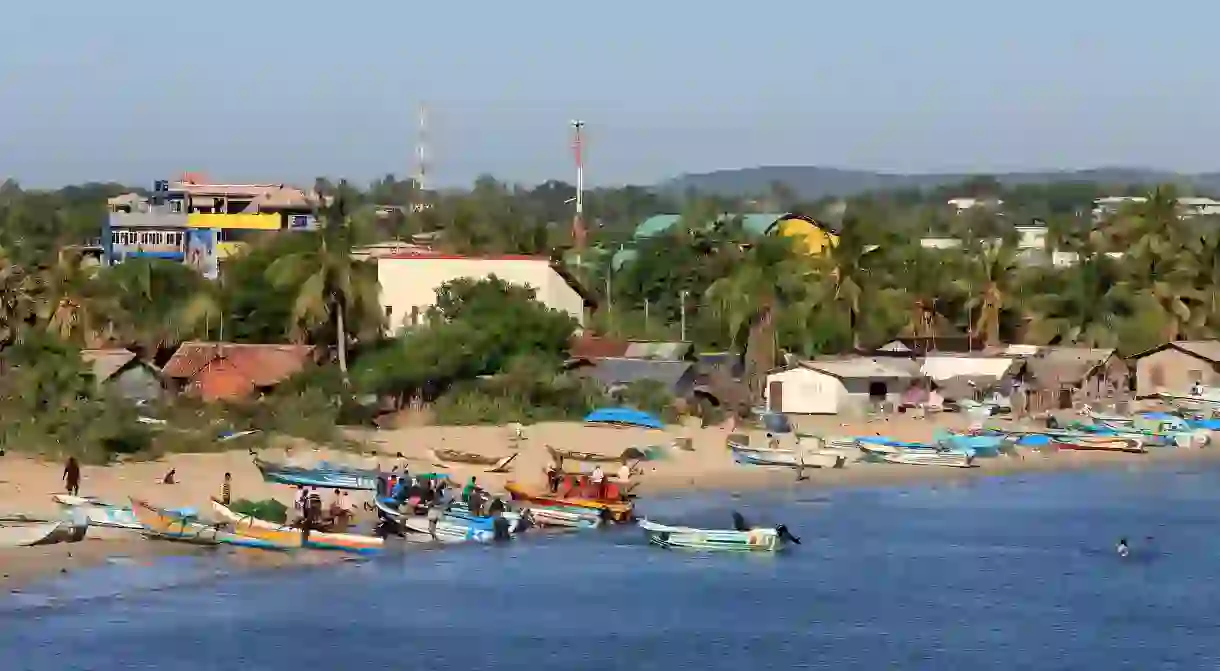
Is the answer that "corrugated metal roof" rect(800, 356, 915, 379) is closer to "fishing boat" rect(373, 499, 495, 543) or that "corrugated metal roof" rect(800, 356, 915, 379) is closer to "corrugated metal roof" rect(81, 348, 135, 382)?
"corrugated metal roof" rect(81, 348, 135, 382)

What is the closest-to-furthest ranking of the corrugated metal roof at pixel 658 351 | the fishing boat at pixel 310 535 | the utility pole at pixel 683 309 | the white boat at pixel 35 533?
1. the white boat at pixel 35 533
2. the fishing boat at pixel 310 535
3. the corrugated metal roof at pixel 658 351
4. the utility pole at pixel 683 309

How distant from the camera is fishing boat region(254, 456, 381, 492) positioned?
45.4 m

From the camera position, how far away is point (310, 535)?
3856 centimetres

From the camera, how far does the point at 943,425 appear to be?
6712 centimetres

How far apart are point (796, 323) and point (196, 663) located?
50.0m

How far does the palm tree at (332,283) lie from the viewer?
62344 mm

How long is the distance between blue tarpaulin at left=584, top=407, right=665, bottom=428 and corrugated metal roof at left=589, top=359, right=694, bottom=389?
4.42 metres

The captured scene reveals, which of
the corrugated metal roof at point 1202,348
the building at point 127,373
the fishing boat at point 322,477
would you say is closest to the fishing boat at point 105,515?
the fishing boat at point 322,477

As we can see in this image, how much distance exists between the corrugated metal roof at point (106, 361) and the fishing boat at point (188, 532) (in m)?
20.8

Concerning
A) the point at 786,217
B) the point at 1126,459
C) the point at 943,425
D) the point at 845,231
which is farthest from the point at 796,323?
the point at 786,217

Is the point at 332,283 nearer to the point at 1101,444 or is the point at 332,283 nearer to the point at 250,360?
the point at 250,360

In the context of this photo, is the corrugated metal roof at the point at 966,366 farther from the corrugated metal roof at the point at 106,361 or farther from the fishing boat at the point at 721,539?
the fishing boat at the point at 721,539

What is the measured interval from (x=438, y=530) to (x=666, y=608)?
7.28 m

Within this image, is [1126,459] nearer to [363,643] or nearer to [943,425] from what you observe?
[943,425]
